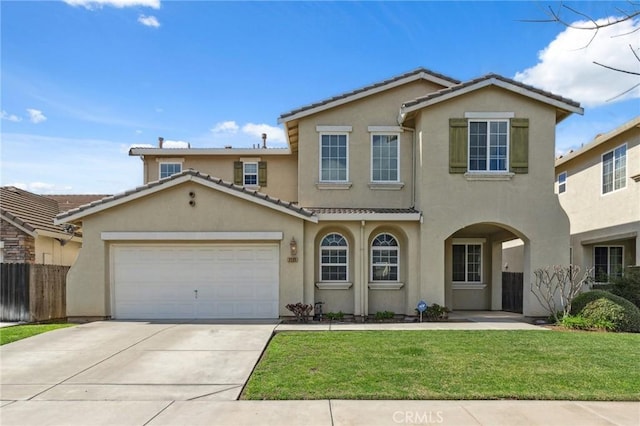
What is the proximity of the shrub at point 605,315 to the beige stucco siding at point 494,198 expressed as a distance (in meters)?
1.57

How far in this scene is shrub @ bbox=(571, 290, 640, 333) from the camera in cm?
1185

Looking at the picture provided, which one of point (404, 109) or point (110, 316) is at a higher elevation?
point (404, 109)

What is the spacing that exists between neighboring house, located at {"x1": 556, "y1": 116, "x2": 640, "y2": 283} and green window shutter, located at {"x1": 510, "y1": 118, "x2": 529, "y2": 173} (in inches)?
167

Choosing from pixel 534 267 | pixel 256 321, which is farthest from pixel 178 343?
pixel 534 267

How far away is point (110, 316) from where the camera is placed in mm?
13414

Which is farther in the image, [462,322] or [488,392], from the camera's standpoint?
[462,322]

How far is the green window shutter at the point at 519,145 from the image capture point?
1357 cm

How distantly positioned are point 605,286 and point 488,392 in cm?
1353

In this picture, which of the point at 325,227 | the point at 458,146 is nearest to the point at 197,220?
the point at 325,227

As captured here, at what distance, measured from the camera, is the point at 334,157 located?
1495 cm

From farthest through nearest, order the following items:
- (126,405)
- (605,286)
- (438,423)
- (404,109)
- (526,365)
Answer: (605,286), (404,109), (526,365), (126,405), (438,423)

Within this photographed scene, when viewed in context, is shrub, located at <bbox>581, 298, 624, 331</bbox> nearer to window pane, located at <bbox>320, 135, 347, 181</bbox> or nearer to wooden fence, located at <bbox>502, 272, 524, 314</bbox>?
wooden fence, located at <bbox>502, 272, 524, 314</bbox>

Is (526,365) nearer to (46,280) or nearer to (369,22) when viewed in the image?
(369,22)

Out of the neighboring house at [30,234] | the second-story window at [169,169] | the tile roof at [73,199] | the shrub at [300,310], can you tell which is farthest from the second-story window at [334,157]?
the tile roof at [73,199]
